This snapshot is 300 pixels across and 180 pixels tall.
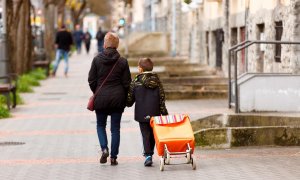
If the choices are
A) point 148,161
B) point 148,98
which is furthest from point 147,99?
point 148,161

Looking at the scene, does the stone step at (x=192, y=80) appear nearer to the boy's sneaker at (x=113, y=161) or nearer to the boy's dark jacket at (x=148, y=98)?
the boy's sneaker at (x=113, y=161)

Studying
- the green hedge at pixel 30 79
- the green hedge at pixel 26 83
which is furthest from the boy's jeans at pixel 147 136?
the green hedge at pixel 30 79

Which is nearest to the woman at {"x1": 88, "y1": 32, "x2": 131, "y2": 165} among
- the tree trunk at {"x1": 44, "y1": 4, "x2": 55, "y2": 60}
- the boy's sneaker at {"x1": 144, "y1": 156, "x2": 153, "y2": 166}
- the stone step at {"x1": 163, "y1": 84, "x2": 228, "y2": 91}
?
the boy's sneaker at {"x1": 144, "y1": 156, "x2": 153, "y2": 166}

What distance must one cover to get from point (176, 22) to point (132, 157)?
1365 inches

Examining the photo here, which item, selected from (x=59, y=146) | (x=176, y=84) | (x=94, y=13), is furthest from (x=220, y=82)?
(x=94, y=13)

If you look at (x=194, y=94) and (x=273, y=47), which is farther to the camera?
(x=194, y=94)

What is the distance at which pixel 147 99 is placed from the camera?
40.8 ft

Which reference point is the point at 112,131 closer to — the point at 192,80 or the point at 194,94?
the point at 194,94

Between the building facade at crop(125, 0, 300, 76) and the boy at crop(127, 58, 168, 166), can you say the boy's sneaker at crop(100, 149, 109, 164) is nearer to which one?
the boy at crop(127, 58, 168, 166)

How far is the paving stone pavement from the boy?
1.38 ft

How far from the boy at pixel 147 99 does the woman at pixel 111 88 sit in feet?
0.58

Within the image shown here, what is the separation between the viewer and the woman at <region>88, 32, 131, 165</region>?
41.1ft

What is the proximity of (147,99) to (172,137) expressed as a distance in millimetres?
626

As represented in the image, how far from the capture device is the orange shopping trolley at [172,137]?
1201 cm
